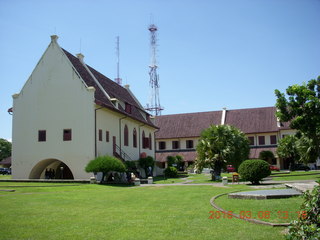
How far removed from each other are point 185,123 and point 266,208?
5091 cm

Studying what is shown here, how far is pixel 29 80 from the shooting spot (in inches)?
1224

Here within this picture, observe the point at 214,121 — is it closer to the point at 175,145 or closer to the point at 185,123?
the point at 185,123

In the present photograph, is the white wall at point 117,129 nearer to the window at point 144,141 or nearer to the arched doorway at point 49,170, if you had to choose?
the window at point 144,141

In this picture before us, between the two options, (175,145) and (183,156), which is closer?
(183,156)

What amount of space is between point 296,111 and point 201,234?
840 inches

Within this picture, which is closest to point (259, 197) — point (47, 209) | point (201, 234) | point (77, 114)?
point (201, 234)

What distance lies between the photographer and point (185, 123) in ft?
203

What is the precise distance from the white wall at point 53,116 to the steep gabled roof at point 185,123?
31.6 meters

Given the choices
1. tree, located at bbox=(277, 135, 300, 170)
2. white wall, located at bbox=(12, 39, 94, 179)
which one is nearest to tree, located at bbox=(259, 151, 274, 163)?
tree, located at bbox=(277, 135, 300, 170)

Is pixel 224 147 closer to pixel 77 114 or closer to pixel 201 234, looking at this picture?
pixel 77 114

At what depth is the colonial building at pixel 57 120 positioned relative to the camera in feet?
95.2

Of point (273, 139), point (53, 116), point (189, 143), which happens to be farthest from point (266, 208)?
point (189, 143)
